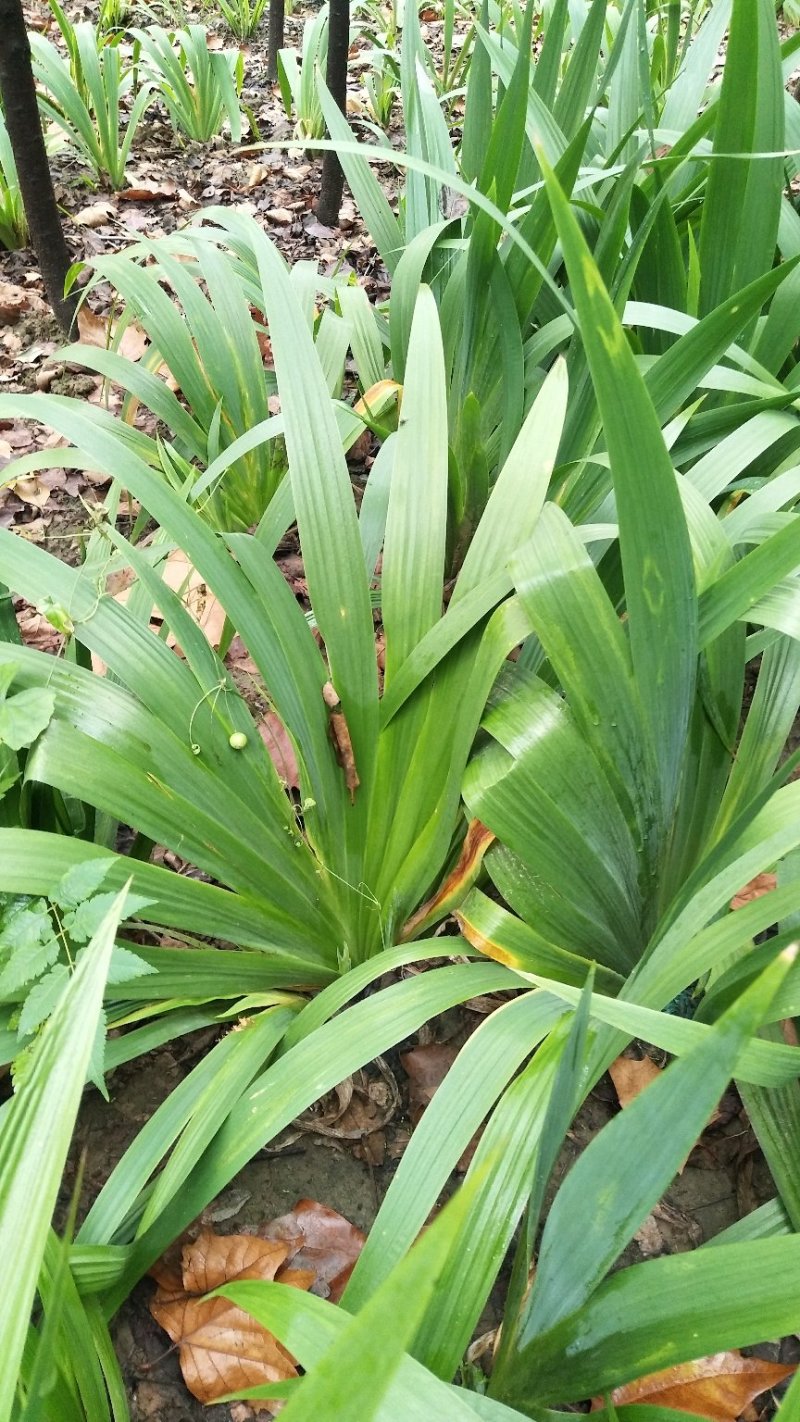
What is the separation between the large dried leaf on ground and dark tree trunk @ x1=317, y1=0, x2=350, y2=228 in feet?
6.18

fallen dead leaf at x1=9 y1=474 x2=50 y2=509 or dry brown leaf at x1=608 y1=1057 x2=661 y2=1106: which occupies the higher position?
fallen dead leaf at x1=9 y1=474 x2=50 y2=509

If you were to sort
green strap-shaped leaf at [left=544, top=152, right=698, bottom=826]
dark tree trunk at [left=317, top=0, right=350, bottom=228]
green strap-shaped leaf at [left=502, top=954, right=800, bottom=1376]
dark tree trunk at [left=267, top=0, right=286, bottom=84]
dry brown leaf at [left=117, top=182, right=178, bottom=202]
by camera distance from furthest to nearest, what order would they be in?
1. dark tree trunk at [left=267, top=0, right=286, bottom=84]
2. dry brown leaf at [left=117, top=182, right=178, bottom=202]
3. dark tree trunk at [left=317, top=0, right=350, bottom=228]
4. green strap-shaped leaf at [left=544, top=152, right=698, bottom=826]
5. green strap-shaped leaf at [left=502, top=954, right=800, bottom=1376]

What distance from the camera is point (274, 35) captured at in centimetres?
304

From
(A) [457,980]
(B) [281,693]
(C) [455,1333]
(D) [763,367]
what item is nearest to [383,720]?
(B) [281,693]

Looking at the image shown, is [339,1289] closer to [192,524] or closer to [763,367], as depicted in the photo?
[192,524]

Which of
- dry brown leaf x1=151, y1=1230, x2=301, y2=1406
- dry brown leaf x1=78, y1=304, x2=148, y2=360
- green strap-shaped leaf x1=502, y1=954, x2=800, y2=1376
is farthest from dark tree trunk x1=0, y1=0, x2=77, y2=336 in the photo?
green strap-shaped leaf x1=502, y1=954, x2=800, y2=1376

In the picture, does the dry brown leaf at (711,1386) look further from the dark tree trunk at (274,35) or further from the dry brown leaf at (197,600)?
the dark tree trunk at (274,35)

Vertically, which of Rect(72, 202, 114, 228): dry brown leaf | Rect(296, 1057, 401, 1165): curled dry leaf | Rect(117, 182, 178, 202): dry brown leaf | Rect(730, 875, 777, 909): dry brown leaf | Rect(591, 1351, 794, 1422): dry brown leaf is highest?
Rect(117, 182, 178, 202): dry brown leaf

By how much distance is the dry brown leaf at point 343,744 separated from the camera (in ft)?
2.93

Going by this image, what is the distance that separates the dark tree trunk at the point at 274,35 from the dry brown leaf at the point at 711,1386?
11.7ft

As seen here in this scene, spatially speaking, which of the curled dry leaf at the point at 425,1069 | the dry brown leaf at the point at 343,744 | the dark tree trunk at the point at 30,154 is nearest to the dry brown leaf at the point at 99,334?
the dark tree trunk at the point at 30,154

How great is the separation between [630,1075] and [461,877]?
280mm

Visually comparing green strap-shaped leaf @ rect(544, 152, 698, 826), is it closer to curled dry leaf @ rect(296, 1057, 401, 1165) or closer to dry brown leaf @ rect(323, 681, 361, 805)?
dry brown leaf @ rect(323, 681, 361, 805)

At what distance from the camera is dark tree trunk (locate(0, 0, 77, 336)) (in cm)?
137
